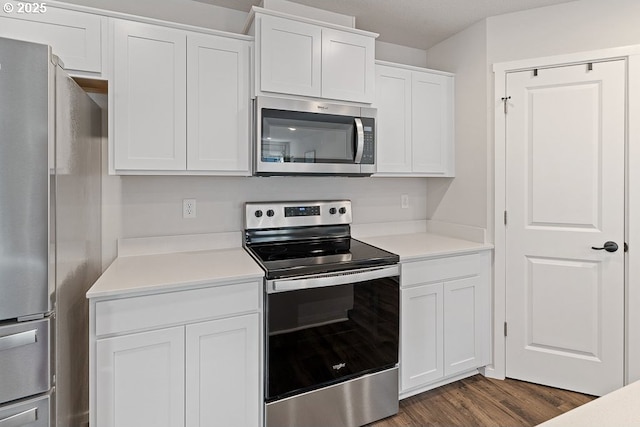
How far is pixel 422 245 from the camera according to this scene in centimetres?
242

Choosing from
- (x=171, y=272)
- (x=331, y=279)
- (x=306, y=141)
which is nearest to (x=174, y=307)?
(x=171, y=272)

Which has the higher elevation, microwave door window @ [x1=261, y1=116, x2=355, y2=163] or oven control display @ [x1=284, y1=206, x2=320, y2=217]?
microwave door window @ [x1=261, y1=116, x2=355, y2=163]

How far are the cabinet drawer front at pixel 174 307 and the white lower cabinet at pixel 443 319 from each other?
3.21ft

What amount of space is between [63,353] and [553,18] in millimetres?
3327

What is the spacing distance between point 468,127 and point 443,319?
144 cm

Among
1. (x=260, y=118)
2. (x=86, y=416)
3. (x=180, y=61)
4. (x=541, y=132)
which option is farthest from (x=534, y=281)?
(x=86, y=416)

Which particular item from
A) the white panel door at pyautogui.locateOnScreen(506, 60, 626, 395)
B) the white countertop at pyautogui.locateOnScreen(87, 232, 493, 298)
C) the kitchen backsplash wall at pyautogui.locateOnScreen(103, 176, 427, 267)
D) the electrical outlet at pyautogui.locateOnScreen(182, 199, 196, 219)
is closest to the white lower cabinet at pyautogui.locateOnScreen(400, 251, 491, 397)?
the white countertop at pyautogui.locateOnScreen(87, 232, 493, 298)

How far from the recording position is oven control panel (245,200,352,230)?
2.28 meters

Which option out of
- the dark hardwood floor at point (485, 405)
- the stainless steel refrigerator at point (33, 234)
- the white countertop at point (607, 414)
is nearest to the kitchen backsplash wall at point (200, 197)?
the stainless steel refrigerator at point (33, 234)

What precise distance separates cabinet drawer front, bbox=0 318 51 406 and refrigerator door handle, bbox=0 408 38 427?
6 cm

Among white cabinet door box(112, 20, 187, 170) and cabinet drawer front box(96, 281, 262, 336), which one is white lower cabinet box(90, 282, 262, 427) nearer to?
cabinet drawer front box(96, 281, 262, 336)

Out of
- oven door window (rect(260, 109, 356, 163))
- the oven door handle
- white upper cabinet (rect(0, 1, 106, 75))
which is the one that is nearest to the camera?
white upper cabinet (rect(0, 1, 106, 75))

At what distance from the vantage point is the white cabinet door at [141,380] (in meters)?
1.47

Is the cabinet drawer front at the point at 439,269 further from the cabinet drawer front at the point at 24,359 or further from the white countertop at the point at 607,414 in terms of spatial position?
the cabinet drawer front at the point at 24,359
